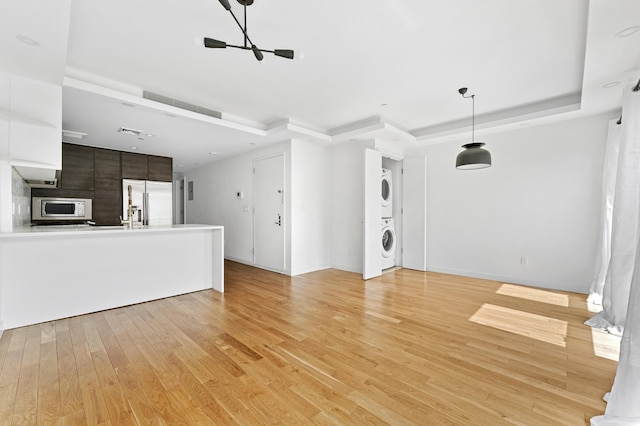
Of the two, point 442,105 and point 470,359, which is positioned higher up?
point 442,105

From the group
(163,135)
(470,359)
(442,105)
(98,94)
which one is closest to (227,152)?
(163,135)

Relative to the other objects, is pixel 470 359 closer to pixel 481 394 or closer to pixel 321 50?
pixel 481 394

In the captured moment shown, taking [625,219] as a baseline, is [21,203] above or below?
above

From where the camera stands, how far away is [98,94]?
9.80 feet

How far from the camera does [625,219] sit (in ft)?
8.86

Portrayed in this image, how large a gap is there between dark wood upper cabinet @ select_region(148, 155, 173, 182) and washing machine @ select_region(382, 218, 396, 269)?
4.97 m

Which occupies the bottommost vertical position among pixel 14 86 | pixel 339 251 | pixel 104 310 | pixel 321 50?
pixel 104 310

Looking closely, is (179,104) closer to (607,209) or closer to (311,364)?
(311,364)

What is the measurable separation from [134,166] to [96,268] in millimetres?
3537

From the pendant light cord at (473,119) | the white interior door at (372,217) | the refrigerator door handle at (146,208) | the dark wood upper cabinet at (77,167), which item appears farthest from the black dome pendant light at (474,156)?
the dark wood upper cabinet at (77,167)

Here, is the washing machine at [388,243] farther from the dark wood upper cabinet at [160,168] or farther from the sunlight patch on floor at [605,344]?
the dark wood upper cabinet at [160,168]

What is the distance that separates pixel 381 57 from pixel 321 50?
1.98 feet

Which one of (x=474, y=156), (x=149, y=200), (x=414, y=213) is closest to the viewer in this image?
(x=474, y=156)

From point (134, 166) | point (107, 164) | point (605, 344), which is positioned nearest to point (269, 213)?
point (134, 166)
